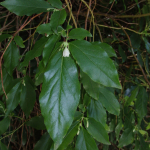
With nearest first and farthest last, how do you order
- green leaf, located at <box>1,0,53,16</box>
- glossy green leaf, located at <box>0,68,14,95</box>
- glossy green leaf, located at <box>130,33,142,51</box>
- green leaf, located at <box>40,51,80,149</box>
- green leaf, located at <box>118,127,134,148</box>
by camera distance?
green leaf, located at <box>40,51,80,149</box> < green leaf, located at <box>1,0,53,16</box> < glossy green leaf, located at <box>0,68,14,95</box> < green leaf, located at <box>118,127,134,148</box> < glossy green leaf, located at <box>130,33,142,51</box>

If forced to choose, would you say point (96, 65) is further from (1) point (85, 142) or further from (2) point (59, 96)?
(1) point (85, 142)

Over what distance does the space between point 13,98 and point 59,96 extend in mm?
352

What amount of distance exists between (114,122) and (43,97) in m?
0.70

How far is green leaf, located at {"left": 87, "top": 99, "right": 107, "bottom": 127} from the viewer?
0.57m

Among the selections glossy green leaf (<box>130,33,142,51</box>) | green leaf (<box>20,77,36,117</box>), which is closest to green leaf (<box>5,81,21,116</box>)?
green leaf (<box>20,77,36,117</box>)

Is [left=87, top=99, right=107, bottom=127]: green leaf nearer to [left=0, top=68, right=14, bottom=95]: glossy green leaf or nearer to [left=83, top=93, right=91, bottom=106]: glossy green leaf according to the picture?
[left=83, top=93, right=91, bottom=106]: glossy green leaf

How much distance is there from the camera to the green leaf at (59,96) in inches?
13.4

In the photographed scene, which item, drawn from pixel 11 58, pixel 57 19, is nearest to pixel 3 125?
pixel 11 58

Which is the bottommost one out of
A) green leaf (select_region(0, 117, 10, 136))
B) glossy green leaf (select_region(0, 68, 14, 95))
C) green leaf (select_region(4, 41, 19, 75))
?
green leaf (select_region(0, 117, 10, 136))

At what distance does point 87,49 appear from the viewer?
1.23ft

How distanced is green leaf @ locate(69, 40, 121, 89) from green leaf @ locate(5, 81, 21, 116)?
37 cm

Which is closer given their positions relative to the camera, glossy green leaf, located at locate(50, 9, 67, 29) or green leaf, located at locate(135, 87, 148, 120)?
glossy green leaf, located at locate(50, 9, 67, 29)

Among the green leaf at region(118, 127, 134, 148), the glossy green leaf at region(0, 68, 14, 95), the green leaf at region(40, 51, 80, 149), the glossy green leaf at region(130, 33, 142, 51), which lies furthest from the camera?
the glossy green leaf at region(130, 33, 142, 51)

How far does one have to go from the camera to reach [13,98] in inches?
24.4
